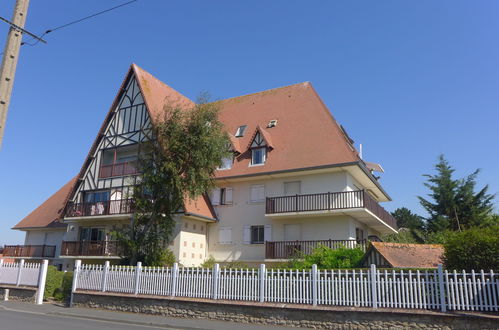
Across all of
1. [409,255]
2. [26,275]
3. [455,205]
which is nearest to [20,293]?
[26,275]

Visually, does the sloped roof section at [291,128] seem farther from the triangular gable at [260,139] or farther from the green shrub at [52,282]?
the green shrub at [52,282]

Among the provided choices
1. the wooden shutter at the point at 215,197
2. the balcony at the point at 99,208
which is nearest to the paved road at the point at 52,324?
the balcony at the point at 99,208

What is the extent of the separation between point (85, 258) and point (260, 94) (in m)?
17.4

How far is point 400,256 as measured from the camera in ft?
52.1

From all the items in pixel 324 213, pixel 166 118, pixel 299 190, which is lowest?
pixel 324 213

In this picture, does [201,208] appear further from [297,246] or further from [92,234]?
[92,234]

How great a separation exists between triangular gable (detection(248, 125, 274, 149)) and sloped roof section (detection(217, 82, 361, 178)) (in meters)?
0.39

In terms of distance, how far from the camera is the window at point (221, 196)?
86.0 ft

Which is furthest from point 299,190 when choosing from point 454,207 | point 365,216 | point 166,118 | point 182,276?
point 454,207

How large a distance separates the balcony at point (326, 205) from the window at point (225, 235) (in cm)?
343

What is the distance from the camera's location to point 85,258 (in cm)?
2609

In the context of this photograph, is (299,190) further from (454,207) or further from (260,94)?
(454,207)

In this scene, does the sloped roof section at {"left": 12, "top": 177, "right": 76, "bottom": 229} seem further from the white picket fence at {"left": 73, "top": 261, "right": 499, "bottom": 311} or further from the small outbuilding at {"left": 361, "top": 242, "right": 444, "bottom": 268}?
the small outbuilding at {"left": 361, "top": 242, "right": 444, "bottom": 268}

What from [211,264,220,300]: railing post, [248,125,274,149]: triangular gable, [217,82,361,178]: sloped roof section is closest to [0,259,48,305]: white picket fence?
[211,264,220,300]: railing post
